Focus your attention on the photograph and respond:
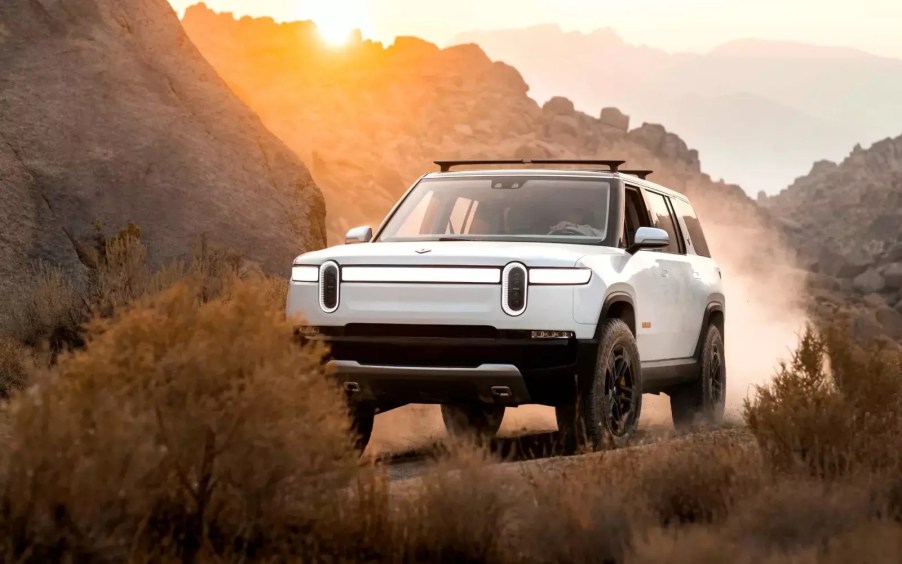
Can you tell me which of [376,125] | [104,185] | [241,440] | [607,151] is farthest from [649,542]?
[607,151]

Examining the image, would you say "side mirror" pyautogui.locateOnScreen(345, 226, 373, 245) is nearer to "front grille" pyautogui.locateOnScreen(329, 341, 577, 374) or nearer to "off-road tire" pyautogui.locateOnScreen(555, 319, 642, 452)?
"front grille" pyautogui.locateOnScreen(329, 341, 577, 374)

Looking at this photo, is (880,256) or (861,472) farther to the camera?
(880,256)

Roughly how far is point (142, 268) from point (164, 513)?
33.1 ft

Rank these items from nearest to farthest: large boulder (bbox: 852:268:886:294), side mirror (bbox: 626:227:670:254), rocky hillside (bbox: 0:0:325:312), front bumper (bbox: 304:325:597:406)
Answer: front bumper (bbox: 304:325:597:406) → side mirror (bbox: 626:227:670:254) → rocky hillside (bbox: 0:0:325:312) → large boulder (bbox: 852:268:886:294)

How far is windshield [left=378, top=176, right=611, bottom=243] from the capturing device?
9.61 metres

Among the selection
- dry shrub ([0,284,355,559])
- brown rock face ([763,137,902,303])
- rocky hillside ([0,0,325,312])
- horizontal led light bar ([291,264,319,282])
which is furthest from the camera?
brown rock face ([763,137,902,303])

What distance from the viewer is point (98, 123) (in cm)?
1720

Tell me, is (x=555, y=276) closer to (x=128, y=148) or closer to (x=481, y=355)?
(x=481, y=355)

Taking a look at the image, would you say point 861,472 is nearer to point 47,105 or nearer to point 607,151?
point 47,105

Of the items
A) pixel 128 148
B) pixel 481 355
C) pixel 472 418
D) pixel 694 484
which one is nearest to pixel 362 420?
pixel 481 355

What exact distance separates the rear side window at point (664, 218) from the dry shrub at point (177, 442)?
5911mm

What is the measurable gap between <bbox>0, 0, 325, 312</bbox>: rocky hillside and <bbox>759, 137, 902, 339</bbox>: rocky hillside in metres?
63.6

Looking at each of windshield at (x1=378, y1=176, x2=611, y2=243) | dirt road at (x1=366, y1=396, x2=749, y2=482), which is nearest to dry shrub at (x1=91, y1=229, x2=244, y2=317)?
dirt road at (x1=366, y1=396, x2=749, y2=482)

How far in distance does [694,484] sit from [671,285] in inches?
182
